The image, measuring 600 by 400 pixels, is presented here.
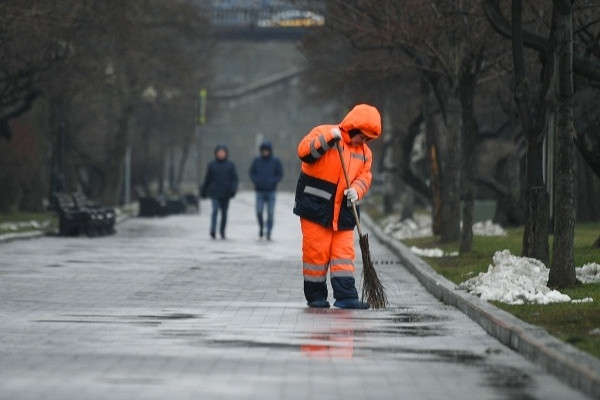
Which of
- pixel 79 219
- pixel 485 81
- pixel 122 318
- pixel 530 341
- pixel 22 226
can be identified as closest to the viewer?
pixel 530 341

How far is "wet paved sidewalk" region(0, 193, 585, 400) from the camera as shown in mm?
11086

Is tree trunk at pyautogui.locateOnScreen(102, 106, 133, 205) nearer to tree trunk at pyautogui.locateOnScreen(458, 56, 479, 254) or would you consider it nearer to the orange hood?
tree trunk at pyautogui.locateOnScreen(458, 56, 479, 254)

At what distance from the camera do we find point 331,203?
1784 cm

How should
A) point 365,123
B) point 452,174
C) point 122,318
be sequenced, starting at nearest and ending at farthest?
point 122,318 < point 365,123 < point 452,174

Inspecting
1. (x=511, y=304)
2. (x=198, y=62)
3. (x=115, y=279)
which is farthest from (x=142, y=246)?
(x=198, y=62)

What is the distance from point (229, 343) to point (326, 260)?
4.09 metres

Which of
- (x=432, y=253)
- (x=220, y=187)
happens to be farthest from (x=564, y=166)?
(x=220, y=187)

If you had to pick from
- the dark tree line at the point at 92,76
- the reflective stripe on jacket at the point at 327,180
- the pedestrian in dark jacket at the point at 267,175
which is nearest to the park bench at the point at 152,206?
the dark tree line at the point at 92,76

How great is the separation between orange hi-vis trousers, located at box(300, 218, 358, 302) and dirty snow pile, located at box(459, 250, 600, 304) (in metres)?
1.29

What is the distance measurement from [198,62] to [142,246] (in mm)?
49684

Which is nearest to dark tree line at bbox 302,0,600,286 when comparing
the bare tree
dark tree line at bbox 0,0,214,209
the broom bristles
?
the broom bristles

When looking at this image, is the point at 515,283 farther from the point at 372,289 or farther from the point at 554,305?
the point at 554,305

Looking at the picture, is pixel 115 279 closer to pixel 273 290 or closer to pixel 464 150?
pixel 273 290

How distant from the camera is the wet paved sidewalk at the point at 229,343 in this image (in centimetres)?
1109
